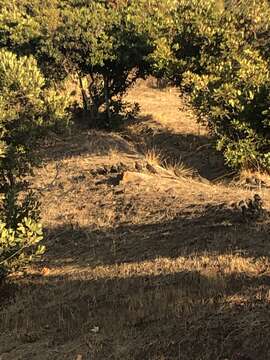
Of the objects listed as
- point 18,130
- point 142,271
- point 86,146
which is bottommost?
point 142,271

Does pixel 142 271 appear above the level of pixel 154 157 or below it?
below

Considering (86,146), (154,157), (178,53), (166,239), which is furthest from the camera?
(178,53)

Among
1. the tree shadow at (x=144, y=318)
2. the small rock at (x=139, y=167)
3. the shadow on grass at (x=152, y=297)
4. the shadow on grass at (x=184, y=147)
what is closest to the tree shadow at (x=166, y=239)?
the shadow on grass at (x=152, y=297)

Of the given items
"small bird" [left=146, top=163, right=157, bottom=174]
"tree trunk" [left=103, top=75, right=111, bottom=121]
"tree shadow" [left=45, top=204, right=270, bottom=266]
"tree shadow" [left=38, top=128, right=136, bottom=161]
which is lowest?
"tree shadow" [left=45, top=204, right=270, bottom=266]

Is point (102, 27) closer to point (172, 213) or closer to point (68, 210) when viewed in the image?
point (68, 210)

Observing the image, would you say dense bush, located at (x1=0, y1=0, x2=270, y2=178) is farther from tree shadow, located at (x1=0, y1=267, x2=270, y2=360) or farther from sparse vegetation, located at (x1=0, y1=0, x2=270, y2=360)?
tree shadow, located at (x1=0, y1=267, x2=270, y2=360)

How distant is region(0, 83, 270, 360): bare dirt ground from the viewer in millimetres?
5895

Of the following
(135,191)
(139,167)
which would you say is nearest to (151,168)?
(139,167)

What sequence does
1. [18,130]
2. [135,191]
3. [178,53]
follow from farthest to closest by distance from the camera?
[178,53] < [135,191] < [18,130]

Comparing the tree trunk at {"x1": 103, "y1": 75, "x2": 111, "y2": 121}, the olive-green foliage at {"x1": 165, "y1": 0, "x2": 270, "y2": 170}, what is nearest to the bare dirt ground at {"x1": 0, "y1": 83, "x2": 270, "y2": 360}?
the olive-green foliage at {"x1": 165, "y1": 0, "x2": 270, "y2": 170}

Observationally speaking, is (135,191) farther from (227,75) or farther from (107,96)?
(107,96)

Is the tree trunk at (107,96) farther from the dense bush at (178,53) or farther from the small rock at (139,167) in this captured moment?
the small rock at (139,167)

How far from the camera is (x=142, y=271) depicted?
832 cm

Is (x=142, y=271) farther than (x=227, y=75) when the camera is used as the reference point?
No
